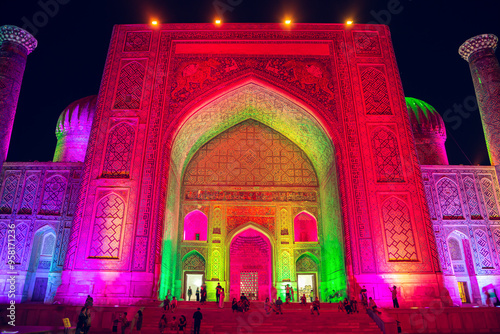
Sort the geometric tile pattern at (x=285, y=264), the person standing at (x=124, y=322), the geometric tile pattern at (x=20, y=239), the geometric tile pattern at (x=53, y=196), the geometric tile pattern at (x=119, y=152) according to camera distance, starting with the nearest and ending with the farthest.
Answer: the person standing at (x=124, y=322) → the geometric tile pattern at (x=119, y=152) → the geometric tile pattern at (x=20, y=239) → the geometric tile pattern at (x=53, y=196) → the geometric tile pattern at (x=285, y=264)

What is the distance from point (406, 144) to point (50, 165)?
A: 9331 millimetres

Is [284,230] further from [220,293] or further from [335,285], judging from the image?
[220,293]

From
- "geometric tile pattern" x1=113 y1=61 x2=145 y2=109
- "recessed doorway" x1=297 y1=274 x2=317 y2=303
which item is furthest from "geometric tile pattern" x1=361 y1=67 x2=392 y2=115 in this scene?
"geometric tile pattern" x1=113 y1=61 x2=145 y2=109

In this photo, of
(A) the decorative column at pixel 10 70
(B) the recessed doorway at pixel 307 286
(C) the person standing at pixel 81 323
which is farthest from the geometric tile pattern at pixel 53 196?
(B) the recessed doorway at pixel 307 286

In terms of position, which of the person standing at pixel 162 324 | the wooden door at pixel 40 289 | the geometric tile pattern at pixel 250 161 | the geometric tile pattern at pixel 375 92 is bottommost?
the person standing at pixel 162 324

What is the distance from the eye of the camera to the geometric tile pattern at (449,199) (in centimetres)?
992

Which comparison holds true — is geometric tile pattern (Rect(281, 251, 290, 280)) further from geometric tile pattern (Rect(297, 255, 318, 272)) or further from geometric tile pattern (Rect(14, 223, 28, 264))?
geometric tile pattern (Rect(14, 223, 28, 264))

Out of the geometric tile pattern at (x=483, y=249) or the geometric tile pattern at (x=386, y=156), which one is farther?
the geometric tile pattern at (x=483, y=249)

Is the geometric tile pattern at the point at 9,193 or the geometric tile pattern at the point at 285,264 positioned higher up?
the geometric tile pattern at the point at 9,193

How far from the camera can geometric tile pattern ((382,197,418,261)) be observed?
26.2 ft

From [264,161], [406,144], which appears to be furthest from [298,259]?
[406,144]

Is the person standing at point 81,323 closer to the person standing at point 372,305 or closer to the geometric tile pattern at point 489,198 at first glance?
the person standing at point 372,305

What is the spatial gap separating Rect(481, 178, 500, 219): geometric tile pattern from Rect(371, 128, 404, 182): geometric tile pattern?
10.3 feet

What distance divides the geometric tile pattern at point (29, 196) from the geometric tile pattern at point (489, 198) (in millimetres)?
12072
